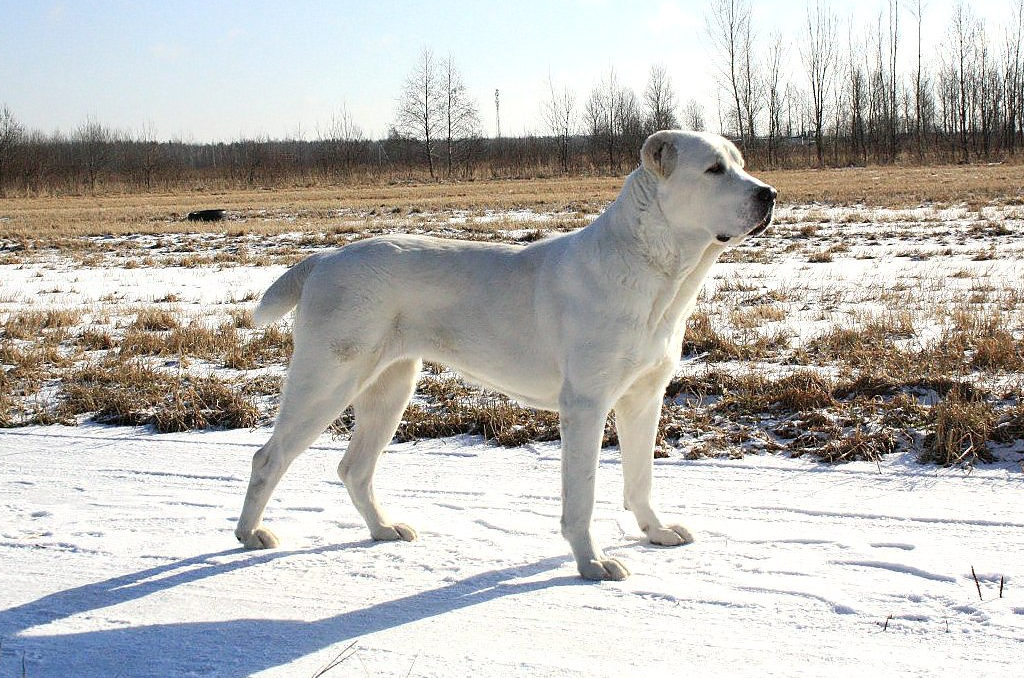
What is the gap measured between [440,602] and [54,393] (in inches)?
198

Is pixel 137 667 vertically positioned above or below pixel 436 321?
below

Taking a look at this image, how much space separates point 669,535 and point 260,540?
182 centimetres

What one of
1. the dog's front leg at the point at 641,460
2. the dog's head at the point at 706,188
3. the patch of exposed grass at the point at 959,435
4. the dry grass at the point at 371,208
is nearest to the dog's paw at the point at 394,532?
the dog's front leg at the point at 641,460

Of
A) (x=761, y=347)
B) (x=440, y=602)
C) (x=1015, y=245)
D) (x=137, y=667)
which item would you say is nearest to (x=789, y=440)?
(x=761, y=347)

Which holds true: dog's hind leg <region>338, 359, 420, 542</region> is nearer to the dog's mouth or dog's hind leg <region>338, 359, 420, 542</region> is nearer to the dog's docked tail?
the dog's docked tail

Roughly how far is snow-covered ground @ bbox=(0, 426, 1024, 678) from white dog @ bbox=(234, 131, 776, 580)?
29 centimetres

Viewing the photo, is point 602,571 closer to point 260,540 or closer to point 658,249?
point 658,249

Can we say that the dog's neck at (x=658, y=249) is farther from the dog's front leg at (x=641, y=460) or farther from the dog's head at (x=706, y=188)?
the dog's front leg at (x=641, y=460)

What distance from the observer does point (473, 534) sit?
4.50 meters

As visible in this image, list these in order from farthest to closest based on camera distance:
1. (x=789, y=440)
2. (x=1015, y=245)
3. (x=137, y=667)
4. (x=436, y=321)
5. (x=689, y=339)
A: (x=1015, y=245)
(x=689, y=339)
(x=789, y=440)
(x=436, y=321)
(x=137, y=667)

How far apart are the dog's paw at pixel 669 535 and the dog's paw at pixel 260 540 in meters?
1.67

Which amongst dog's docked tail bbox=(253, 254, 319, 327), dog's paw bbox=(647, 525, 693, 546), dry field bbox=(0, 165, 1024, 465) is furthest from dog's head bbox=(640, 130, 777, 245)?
dry field bbox=(0, 165, 1024, 465)

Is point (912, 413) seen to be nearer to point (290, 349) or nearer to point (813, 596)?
point (813, 596)

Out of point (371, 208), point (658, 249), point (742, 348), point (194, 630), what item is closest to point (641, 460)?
point (658, 249)
